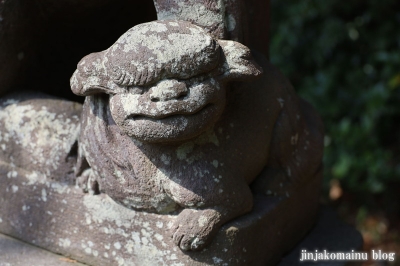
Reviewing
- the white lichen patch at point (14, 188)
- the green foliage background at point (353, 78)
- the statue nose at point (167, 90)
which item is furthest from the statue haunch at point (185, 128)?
the green foliage background at point (353, 78)

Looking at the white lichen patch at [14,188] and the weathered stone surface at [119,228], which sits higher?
the white lichen patch at [14,188]

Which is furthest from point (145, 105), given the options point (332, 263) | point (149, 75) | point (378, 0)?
point (378, 0)

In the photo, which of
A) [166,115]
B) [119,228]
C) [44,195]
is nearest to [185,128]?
[166,115]

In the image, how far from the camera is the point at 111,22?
1.40 metres

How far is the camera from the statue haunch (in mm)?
Result: 963

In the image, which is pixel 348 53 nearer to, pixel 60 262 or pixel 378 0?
pixel 378 0

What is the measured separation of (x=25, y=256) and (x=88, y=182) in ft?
0.71

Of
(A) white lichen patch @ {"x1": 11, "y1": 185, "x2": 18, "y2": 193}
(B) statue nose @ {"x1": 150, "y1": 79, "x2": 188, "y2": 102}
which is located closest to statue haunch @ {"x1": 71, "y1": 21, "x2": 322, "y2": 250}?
(B) statue nose @ {"x1": 150, "y1": 79, "x2": 188, "y2": 102}

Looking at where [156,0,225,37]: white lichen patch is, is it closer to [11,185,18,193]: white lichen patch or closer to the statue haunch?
the statue haunch

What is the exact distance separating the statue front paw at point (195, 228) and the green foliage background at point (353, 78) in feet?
4.49

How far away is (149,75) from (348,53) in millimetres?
1701

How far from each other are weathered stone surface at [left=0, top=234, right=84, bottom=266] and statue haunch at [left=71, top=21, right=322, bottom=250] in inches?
6.5

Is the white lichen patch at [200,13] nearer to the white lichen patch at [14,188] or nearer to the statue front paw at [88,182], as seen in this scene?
the statue front paw at [88,182]

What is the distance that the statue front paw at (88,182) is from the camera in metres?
1.16
